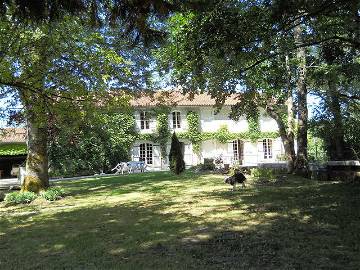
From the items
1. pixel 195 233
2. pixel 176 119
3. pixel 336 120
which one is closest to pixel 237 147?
pixel 176 119

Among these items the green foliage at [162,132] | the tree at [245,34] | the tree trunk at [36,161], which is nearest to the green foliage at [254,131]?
the green foliage at [162,132]

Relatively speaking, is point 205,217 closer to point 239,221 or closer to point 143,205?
point 239,221

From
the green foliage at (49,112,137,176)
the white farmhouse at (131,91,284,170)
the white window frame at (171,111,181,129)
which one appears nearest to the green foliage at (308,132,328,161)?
the white farmhouse at (131,91,284,170)

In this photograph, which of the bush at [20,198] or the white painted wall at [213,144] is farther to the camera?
the white painted wall at [213,144]

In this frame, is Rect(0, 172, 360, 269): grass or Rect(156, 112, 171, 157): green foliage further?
Rect(156, 112, 171, 157): green foliage

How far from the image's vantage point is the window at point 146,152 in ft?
139

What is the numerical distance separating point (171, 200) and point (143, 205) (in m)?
1.12

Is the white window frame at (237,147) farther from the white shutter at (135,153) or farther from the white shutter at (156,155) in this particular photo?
the white shutter at (135,153)

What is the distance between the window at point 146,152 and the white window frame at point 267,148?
1154 centimetres

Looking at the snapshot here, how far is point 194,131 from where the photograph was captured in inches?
1725

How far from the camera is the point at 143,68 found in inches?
866

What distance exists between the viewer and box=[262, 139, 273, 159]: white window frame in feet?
152

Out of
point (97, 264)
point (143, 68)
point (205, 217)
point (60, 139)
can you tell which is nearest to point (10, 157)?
point (60, 139)

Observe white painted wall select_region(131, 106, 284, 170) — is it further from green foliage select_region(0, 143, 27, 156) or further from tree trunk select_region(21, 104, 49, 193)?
tree trunk select_region(21, 104, 49, 193)
